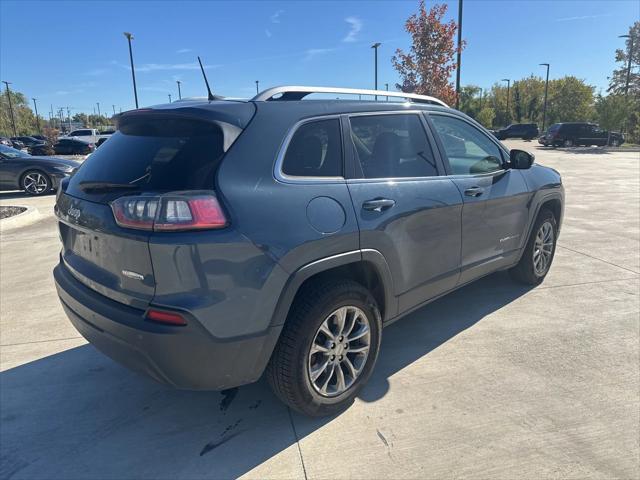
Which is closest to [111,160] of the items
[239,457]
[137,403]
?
[137,403]

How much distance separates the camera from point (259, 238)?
2.23 m

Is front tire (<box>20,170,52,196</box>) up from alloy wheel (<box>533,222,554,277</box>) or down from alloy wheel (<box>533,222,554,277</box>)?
up

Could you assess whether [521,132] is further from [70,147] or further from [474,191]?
[474,191]

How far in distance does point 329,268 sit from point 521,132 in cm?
5048

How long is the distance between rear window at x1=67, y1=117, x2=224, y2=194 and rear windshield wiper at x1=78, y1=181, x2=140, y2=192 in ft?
0.10

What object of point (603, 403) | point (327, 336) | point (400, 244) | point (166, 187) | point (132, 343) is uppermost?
point (166, 187)

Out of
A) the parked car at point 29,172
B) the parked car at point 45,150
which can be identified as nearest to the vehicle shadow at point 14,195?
the parked car at point 29,172

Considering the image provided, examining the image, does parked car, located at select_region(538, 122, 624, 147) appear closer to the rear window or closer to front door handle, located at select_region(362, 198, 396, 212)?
front door handle, located at select_region(362, 198, 396, 212)

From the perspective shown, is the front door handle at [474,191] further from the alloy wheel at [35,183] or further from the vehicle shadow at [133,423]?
the alloy wheel at [35,183]

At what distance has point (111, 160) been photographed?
264cm

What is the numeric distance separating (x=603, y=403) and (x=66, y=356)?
3.75 metres

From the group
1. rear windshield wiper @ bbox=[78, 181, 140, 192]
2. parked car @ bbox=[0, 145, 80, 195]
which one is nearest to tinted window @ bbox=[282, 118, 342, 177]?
rear windshield wiper @ bbox=[78, 181, 140, 192]

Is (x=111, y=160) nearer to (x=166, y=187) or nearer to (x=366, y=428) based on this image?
(x=166, y=187)

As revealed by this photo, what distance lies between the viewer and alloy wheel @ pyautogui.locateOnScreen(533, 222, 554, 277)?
15.4 ft
